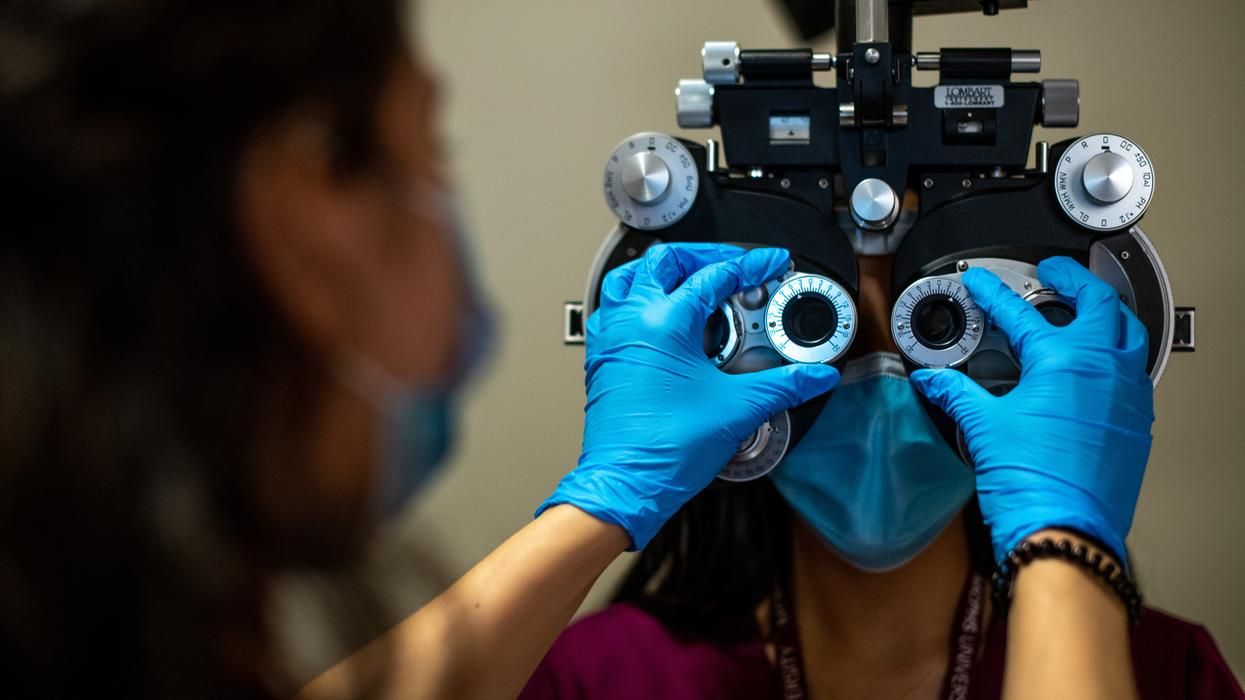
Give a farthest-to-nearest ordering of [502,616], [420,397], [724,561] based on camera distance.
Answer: [724,561] → [502,616] → [420,397]

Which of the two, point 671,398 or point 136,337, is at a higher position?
point 136,337

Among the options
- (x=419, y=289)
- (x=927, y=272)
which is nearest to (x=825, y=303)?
(x=927, y=272)

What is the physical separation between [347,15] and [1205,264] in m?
1.20

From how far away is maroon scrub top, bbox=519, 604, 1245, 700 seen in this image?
1087 millimetres

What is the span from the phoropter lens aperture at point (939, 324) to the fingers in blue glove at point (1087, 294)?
9 centimetres

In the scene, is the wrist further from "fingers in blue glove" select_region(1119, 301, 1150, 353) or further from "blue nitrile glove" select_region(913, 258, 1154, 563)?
"fingers in blue glove" select_region(1119, 301, 1150, 353)

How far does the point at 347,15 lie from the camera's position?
1.90 feet

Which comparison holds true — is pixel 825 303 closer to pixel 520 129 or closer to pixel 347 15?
pixel 347 15

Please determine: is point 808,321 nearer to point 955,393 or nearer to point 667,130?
point 955,393

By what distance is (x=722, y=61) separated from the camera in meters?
0.96

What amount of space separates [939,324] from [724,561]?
17.6 inches

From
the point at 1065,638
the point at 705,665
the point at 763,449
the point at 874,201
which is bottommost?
the point at 705,665

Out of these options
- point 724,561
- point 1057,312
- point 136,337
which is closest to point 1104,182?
point 1057,312

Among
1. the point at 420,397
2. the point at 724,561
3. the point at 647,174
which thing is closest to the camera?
the point at 420,397
